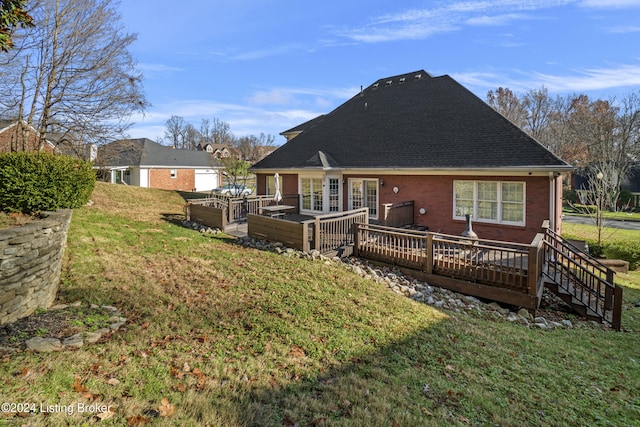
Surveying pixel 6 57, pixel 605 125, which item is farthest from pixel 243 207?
pixel 605 125

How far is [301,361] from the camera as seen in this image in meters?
4.55

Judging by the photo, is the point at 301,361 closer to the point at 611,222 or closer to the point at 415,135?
the point at 415,135

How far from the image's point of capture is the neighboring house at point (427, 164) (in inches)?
472

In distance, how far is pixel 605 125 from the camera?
132 ft

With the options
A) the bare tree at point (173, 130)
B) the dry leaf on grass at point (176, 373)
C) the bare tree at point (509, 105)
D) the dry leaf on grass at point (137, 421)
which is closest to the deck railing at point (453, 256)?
the dry leaf on grass at point (176, 373)

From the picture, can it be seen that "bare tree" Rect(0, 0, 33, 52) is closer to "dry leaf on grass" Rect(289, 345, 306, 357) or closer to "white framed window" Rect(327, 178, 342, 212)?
"dry leaf on grass" Rect(289, 345, 306, 357)

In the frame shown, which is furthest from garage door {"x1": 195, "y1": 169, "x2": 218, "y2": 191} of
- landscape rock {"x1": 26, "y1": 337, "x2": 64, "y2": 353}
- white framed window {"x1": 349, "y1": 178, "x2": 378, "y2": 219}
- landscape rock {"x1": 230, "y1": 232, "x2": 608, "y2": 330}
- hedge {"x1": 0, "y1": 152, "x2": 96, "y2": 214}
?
landscape rock {"x1": 26, "y1": 337, "x2": 64, "y2": 353}

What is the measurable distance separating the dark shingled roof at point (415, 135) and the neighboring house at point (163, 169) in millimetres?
22898

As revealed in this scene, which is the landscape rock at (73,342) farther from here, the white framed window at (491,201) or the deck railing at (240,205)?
the white framed window at (491,201)

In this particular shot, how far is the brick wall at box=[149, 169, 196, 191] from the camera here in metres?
38.5

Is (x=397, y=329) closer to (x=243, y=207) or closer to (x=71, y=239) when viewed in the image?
(x=71, y=239)

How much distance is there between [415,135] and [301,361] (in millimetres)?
13535

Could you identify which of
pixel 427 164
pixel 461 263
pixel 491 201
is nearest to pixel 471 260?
pixel 461 263

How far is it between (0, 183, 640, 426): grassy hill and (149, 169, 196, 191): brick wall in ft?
107
